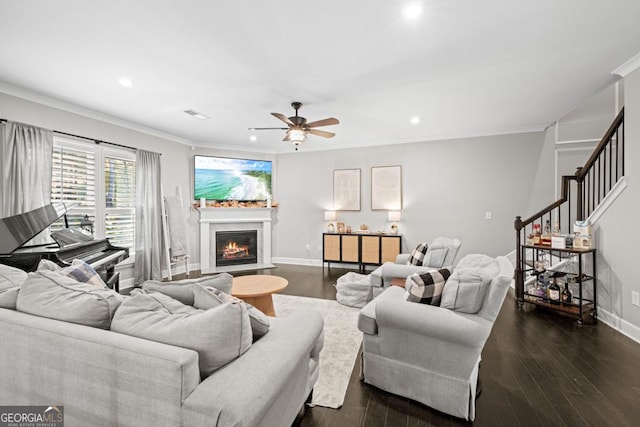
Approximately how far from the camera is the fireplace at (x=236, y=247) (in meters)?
6.24

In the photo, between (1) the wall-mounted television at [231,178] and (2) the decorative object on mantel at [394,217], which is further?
(1) the wall-mounted television at [231,178]

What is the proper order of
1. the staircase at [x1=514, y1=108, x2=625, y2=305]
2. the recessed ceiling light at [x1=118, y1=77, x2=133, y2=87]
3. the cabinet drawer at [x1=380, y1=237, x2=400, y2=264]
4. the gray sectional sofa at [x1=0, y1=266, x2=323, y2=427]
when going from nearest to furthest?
the gray sectional sofa at [x1=0, y1=266, x2=323, y2=427], the recessed ceiling light at [x1=118, y1=77, x2=133, y2=87], the staircase at [x1=514, y1=108, x2=625, y2=305], the cabinet drawer at [x1=380, y1=237, x2=400, y2=264]

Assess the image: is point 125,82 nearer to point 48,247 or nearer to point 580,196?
point 48,247

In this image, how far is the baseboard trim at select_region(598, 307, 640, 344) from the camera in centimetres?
282

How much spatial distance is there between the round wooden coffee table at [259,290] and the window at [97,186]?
2.40 metres

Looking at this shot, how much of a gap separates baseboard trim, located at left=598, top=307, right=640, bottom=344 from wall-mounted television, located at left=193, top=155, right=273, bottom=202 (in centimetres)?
585

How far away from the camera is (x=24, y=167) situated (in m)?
3.36

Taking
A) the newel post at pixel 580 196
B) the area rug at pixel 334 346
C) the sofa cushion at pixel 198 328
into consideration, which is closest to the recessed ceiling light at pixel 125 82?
the sofa cushion at pixel 198 328

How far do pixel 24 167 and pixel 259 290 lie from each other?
318 centimetres

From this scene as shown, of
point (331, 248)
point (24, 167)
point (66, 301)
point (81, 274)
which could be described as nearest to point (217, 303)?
point (66, 301)

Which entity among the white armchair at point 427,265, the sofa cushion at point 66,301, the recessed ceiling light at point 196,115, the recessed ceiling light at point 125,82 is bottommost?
the white armchair at point 427,265

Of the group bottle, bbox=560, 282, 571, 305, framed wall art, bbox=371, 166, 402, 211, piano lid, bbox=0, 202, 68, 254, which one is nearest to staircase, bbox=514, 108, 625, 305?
bottle, bbox=560, 282, 571, 305

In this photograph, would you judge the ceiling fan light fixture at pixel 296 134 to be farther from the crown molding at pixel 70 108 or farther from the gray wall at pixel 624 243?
the gray wall at pixel 624 243

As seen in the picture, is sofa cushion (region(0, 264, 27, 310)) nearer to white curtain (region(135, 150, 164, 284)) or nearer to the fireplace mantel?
white curtain (region(135, 150, 164, 284))
